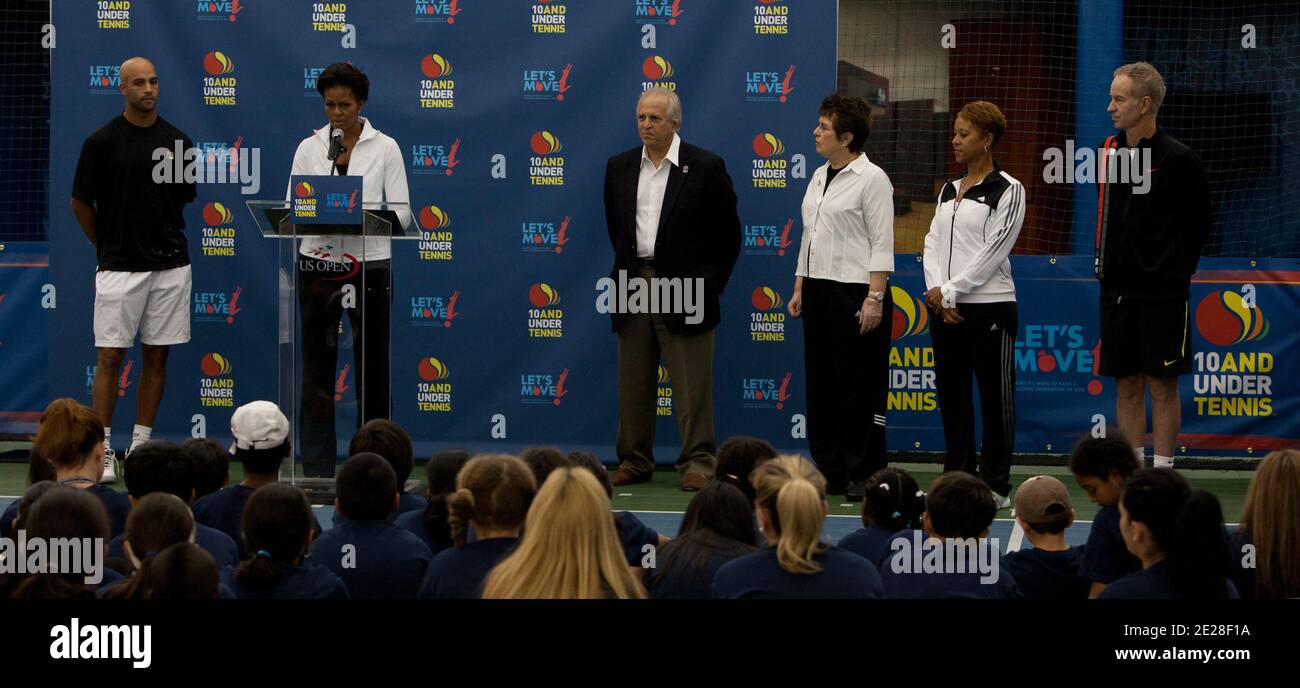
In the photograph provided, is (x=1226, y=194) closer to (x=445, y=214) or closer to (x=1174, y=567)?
(x=445, y=214)

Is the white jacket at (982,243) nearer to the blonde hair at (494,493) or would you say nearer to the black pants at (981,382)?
the black pants at (981,382)

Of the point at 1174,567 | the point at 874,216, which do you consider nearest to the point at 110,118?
the point at 874,216

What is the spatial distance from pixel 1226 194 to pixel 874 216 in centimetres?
282

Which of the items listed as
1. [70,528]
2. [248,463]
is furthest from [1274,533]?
[248,463]

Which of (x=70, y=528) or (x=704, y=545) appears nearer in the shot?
(x=70, y=528)

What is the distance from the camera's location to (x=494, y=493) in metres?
4.76

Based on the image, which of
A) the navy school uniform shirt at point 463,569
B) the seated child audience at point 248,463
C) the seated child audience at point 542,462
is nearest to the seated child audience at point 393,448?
the seated child audience at point 248,463

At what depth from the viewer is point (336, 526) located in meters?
5.09

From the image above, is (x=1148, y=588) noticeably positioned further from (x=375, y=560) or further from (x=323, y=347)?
(x=323, y=347)

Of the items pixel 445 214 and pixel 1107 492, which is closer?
pixel 1107 492

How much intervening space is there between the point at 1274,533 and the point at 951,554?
2.94ft

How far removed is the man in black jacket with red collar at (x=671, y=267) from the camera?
9.15m

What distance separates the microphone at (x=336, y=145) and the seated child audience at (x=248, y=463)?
8.00 feet

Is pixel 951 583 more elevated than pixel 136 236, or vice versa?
pixel 136 236
